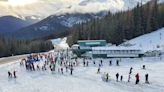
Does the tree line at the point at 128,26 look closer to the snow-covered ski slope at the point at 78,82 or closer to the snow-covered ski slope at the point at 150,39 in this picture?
the snow-covered ski slope at the point at 150,39

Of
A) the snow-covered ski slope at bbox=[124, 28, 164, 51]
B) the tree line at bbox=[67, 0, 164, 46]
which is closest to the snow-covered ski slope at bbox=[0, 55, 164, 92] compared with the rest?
the snow-covered ski slope at bbox=[124, 28, 164, 51]

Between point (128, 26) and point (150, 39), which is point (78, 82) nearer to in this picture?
point (150, 39)

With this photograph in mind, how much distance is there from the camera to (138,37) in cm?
16675

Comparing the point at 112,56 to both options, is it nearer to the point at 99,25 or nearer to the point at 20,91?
the point at 20,91

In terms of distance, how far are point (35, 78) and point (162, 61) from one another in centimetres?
3775

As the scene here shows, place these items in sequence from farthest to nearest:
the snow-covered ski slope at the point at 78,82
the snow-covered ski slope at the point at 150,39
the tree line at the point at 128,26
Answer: the tree line at the point at 128,26, the snow-covered ski slope at the point at 150,39, the snow-covered ski slope at the point at 78,82

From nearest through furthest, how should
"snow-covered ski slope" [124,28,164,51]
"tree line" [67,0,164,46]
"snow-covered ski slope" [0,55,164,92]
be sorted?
"snow-covered ski slope" [0,55,164,92], "snow-covered ski slope" [124,28,164,51], "tree line" [67,0,164,46]

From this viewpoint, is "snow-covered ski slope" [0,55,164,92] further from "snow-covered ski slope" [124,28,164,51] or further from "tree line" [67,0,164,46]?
"tree line" [67,0,164,46]

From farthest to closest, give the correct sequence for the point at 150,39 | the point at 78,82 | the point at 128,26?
the point at 128,26 → the point at 150,39 → the point at 78,82

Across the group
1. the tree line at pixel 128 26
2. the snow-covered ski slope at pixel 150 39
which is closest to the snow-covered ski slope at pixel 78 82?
the snow-covered ski slope at pixel 150 39

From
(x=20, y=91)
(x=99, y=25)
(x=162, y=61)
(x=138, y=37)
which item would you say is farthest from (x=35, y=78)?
(x=99, y=25)

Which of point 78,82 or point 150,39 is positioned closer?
point 78,82

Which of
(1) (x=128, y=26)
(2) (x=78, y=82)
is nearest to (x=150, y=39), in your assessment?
(1) (x=128, y=26)

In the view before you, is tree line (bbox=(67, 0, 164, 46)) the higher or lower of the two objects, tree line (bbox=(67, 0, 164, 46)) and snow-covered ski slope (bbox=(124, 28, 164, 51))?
the higher
